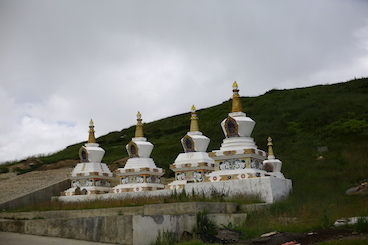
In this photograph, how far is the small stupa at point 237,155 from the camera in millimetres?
18188

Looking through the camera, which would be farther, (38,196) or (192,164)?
(38,196)

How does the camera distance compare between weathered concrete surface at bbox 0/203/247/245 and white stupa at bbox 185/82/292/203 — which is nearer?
weathered concrete surface at bbox 0/203/247/245

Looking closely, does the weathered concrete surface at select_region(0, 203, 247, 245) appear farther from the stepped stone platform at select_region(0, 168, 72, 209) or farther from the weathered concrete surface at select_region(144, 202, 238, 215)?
the stepped stone platform at select_region(0, 168, 72, 209)

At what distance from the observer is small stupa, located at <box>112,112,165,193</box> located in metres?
22.8

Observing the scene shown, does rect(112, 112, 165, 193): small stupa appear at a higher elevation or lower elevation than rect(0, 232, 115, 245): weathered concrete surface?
higher

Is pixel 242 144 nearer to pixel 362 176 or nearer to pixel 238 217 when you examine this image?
pixel 238 217

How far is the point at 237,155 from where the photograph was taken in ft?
60.6

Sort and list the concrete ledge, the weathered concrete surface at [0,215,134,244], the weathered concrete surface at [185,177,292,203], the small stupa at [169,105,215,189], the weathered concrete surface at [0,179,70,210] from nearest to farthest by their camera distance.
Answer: the concrete ledge → the weathered concrete surface at [0,215,134,244] → the weathered concrete surface at [185,177,292,203] → the weathered concrete surface at [0,179,70,210] → the small stupa at [169,105,215,189]

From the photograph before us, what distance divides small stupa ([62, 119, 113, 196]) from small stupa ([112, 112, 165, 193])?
134 cm

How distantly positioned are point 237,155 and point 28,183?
12.3 meters

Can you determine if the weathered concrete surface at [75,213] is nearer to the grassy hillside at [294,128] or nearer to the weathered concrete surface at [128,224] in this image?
the weathered concrete surface at [128,224]

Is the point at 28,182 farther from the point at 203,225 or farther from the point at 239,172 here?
the point at 203,225

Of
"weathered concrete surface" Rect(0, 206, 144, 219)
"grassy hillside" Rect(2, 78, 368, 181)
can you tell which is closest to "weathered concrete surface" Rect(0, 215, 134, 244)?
"weathered concrete surface" Rect(0, 206, 144, 219)

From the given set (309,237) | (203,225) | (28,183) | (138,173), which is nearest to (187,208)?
(203,225)
